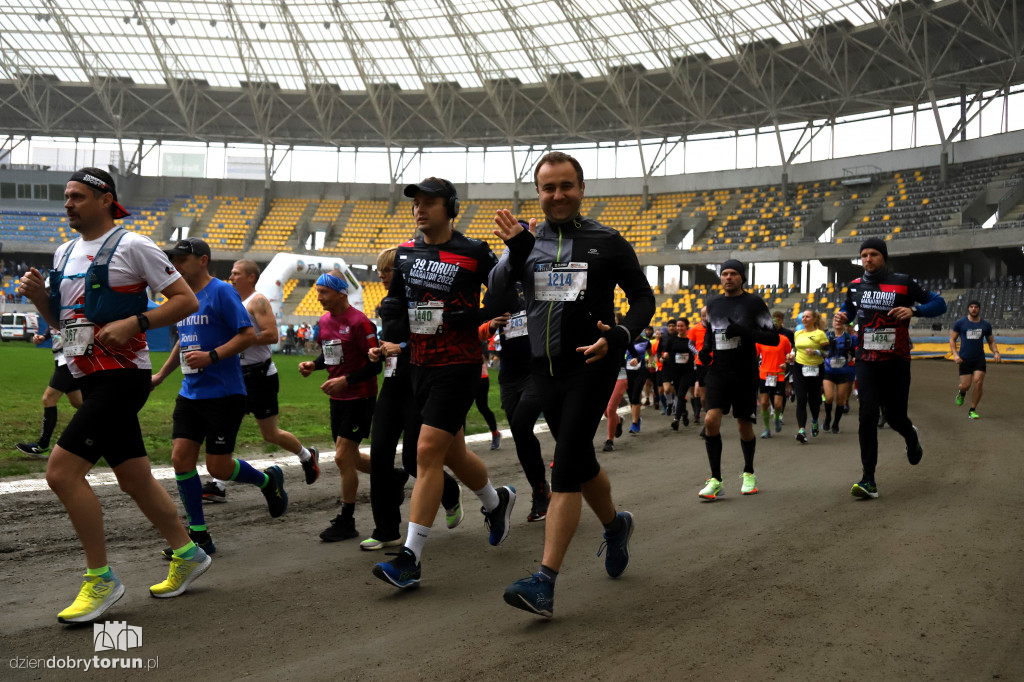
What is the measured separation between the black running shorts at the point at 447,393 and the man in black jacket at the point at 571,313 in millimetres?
551

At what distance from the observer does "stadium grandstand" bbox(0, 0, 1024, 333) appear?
131ft

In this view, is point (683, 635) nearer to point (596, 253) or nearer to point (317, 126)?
point (596, 253)

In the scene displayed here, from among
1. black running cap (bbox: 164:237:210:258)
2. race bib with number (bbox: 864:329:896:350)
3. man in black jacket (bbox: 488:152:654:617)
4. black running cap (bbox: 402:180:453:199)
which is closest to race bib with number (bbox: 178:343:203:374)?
black running cap (bbox: 164:237:210:258)

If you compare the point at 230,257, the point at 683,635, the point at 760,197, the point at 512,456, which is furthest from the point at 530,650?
the point at 230,257

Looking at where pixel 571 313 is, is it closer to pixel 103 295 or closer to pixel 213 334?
pixel 103 295

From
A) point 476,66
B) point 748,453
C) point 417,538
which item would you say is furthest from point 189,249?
point 476,66

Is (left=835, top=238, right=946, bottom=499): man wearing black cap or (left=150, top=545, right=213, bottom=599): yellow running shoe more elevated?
(left=835, top=238, right=946, bottom=499): man wearing black cap

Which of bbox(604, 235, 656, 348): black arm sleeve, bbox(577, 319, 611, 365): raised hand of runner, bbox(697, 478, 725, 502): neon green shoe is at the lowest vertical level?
bbox(697, 478, 725, 502): neon green shoe

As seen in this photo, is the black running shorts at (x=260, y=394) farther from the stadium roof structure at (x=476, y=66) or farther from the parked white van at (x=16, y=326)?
the parked white van at (x=16, y=326)

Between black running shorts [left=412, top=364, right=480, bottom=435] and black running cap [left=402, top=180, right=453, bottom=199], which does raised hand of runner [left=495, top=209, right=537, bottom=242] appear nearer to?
black running cap [left=402, top=180, right=453, bottom=199]

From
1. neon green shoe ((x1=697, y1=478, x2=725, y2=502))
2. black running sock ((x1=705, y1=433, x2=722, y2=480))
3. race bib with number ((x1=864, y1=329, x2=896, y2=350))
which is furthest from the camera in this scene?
race bib with number ((x1=864, y1=329, x2=896, y2=350))

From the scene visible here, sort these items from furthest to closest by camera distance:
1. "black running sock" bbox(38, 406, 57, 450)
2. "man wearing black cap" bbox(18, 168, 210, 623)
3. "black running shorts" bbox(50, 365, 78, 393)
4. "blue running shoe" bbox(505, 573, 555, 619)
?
"black running sock" bbox(38, 406, 57, 450) → "black running shorts" bbox(50, 365, 78, 393) → "man wearing black cap" bbox(18, 168, 210, 623) → "blue running shoe" bbox(505, 573, 555, 619)

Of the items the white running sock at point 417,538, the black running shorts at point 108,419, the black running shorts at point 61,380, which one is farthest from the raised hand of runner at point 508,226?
the black running shorts at point 61,380

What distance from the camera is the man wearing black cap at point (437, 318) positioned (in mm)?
4938
